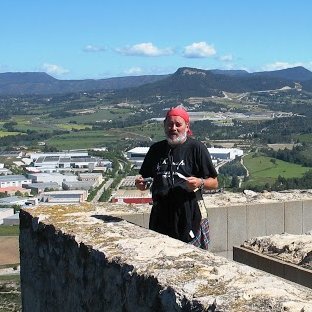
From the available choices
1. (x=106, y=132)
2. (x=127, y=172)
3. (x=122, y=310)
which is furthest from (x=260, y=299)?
(x=106, y=132)

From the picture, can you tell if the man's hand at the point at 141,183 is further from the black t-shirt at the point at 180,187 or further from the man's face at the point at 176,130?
the man's face at the point at 176,130

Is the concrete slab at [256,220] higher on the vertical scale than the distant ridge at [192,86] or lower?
lower

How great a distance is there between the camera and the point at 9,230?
4197cm

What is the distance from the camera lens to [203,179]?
3234 mm

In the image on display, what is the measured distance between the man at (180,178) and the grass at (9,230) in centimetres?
3774

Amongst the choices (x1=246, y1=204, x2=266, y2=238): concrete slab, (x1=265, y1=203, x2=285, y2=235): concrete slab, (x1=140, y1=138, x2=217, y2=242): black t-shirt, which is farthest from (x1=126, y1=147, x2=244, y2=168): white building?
(x1=140, y1=138, x2=217, y2=242): black t-shirt

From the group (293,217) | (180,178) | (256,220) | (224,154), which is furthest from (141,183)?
(224,154)

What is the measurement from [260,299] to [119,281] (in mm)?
806

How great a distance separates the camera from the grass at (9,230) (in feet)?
132

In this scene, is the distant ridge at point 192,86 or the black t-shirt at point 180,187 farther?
the distant ridge at point 192,86

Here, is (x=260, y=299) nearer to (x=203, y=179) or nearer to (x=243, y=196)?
(x=203, y=179)

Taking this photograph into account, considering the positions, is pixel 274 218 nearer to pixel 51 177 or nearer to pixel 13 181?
pixel 13 181

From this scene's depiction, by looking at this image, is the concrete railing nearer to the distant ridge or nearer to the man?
the man

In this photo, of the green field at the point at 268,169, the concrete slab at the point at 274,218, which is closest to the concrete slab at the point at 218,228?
the concrete slab at the point at 274,218
